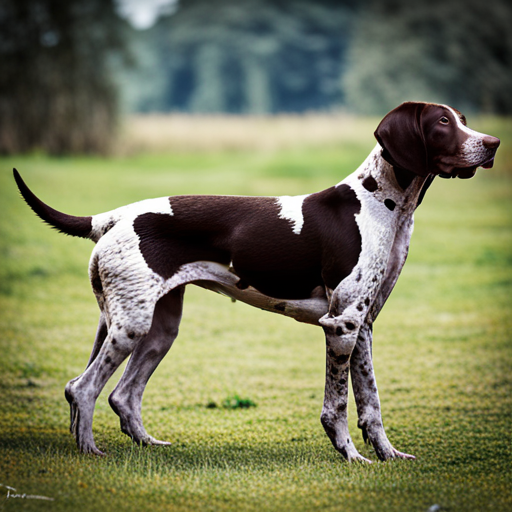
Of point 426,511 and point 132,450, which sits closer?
point 426,511

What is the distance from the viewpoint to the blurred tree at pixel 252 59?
184ft

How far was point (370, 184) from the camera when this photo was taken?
5164 mm

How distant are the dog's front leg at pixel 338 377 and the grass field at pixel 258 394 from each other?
184 millimetres

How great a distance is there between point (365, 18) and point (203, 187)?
32775mm

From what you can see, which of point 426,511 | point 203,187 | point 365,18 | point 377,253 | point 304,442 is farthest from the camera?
point 365,18

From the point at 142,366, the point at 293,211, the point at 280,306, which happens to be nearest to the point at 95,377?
the point at 142,366

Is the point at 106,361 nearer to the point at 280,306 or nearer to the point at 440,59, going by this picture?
the point at 280,306

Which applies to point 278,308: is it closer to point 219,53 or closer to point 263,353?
point 263,353

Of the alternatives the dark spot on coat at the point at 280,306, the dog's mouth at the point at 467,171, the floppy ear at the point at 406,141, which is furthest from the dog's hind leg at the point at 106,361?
the dog's mouth at the point at 467,171

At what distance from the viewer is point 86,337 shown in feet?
32.4

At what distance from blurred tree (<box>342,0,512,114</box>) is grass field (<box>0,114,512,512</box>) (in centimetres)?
2379

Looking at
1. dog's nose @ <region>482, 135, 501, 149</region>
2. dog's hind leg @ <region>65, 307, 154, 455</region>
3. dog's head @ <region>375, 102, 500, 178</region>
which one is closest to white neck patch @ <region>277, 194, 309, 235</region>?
dog's head @ <region>375, 102, 500, 178</region>

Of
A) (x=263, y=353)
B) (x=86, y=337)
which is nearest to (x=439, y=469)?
(x=263, y=353)

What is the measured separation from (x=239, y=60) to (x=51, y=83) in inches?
1294
